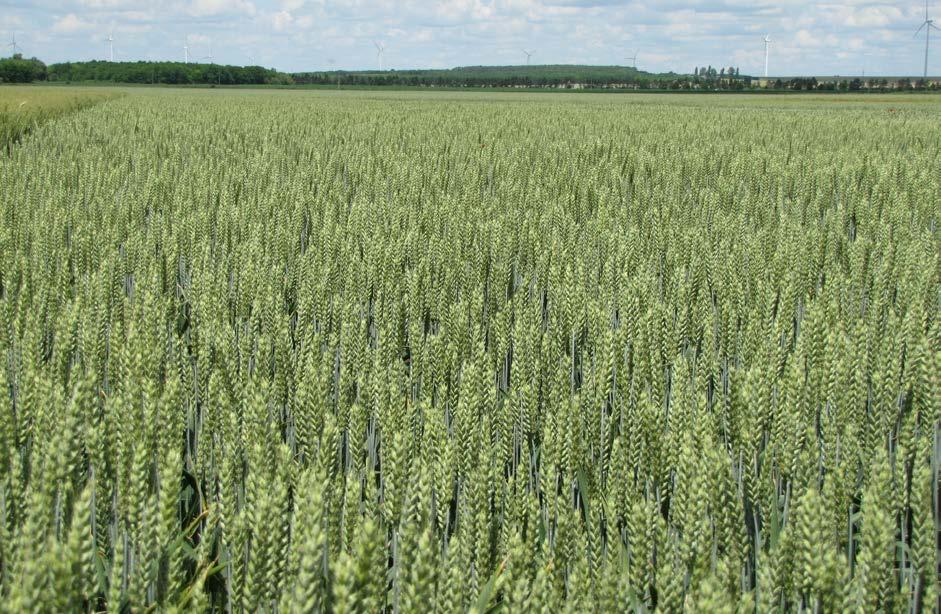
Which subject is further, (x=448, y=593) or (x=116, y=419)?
(x=116, y=419)

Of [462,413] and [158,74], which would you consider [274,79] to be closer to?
[158,74]

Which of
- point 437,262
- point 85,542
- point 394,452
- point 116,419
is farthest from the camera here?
point 437,262

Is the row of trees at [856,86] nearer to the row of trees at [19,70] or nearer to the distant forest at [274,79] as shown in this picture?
the distant forest at [274,79]

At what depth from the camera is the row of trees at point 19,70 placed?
69.7 m

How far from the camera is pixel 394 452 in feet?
5.32

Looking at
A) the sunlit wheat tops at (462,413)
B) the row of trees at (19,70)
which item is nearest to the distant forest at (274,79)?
the row of trees at (19,70)

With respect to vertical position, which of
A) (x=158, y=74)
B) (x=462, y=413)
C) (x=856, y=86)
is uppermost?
(x=158, y=74)

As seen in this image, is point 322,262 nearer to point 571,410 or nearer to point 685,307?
point 685,307

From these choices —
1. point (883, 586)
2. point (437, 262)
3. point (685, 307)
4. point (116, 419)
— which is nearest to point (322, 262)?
point (437, 262)

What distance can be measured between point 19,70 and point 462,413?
80725 millimetres

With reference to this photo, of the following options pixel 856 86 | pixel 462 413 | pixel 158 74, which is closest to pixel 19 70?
pixel 158 74

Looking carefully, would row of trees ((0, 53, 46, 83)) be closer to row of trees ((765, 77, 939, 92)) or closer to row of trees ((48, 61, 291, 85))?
row of trees ((48, 61, 291, 85))

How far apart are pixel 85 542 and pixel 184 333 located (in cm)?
254

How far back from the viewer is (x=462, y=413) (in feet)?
6.22
